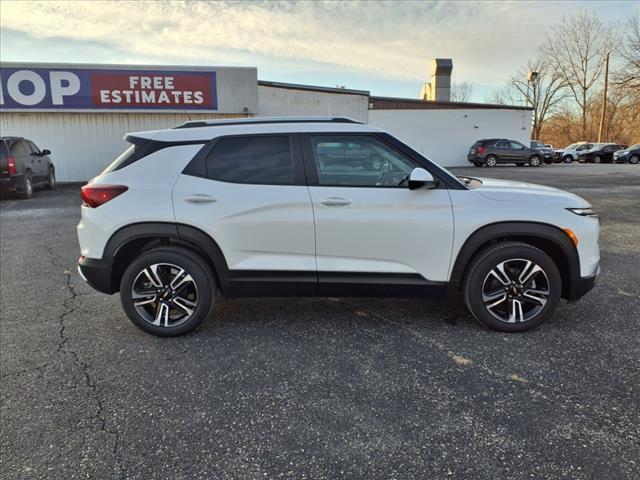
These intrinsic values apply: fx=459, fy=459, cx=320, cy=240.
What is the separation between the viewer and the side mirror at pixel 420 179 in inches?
138

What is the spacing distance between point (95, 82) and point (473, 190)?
17.9 meters

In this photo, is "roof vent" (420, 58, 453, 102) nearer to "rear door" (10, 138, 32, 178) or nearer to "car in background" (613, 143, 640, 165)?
"car in background" (613, 143, 640, 165)

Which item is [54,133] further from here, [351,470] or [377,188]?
[351,470]

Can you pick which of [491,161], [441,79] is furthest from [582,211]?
[441,79]

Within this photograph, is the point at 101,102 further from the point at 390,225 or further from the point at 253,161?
the point at 390,225

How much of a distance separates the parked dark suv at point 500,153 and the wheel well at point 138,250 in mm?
26052

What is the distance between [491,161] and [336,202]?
2623 cm

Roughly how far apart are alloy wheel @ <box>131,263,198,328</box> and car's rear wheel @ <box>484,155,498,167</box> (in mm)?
26416

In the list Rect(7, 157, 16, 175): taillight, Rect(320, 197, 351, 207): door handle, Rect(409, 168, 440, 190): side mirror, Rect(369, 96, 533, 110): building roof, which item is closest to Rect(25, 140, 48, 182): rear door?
Rect(7, 157, 16, 175): taillight

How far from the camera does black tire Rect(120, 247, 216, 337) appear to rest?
3.76m

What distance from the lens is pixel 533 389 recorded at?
→ 9.71 ft

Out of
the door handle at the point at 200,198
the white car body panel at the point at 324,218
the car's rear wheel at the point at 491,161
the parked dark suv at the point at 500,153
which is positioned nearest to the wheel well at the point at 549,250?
the white car body panel at the point at 324,218

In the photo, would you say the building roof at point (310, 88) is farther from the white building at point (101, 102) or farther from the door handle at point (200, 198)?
the door handle at point (200, 198)

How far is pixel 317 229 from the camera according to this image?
12.1 ft
